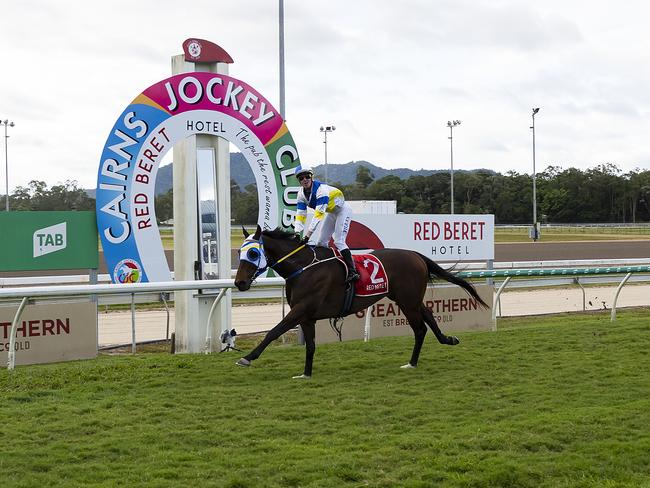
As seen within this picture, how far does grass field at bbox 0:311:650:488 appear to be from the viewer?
4043 millimetres

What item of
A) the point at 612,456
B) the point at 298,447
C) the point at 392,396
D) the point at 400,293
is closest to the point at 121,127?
the point at 400,293

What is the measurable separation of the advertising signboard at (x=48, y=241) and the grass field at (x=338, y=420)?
1287 mm

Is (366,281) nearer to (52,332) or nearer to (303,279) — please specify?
(303,279)

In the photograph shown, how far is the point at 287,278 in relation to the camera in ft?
22.9

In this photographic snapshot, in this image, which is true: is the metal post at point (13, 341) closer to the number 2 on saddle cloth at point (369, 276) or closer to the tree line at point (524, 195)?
the number 2 on saddle cloth at point (369, 276)

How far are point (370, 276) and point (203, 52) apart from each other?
3.50 metres

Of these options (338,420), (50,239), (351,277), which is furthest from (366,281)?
(50,239)

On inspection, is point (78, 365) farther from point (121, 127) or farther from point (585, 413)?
point (585, 413)

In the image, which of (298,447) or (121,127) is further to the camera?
(121,127)

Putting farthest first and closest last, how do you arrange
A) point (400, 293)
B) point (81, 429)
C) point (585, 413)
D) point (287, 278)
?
1. point (400, 293)
2. point (287, 278)
3. point (585, 413)
4. point (81, 429)

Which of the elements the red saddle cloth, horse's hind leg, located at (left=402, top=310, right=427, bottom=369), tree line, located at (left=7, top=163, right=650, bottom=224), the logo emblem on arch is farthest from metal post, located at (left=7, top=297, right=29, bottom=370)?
tree line, located at (left=7, top=163, right=650, bottom=224)

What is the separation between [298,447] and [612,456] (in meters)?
1.62

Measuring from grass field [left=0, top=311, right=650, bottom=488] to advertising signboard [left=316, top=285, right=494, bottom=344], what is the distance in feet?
5.88

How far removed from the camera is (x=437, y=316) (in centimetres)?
1066
